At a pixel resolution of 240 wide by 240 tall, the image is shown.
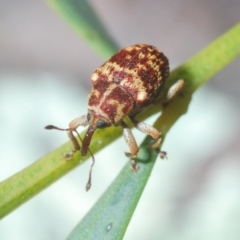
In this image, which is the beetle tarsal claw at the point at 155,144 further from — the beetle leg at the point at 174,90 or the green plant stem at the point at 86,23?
the green plant stem at the point at 86,23

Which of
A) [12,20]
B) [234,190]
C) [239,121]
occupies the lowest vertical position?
[234,190]

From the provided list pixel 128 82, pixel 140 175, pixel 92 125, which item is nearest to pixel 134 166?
pixel 140 175

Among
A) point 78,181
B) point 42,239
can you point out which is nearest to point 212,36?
point 78,181

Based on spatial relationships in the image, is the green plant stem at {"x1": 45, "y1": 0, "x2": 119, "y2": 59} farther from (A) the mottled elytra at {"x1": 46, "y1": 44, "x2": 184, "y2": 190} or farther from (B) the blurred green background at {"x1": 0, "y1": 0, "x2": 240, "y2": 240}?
(B) the blurred green background at {"x1": 0, "y1": 0, "x2": 240, "y2": 240}

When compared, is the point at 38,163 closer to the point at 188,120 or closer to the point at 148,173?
the point at 148,173

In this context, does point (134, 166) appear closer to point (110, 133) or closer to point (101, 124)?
point (110, 133)

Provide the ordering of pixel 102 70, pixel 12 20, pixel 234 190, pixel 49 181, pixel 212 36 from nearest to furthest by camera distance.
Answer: pixel 49 181, pixel 102 70, pixel 234 190, pixel 212 36, pixel 12 20

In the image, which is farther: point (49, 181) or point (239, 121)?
point (239, 121)
